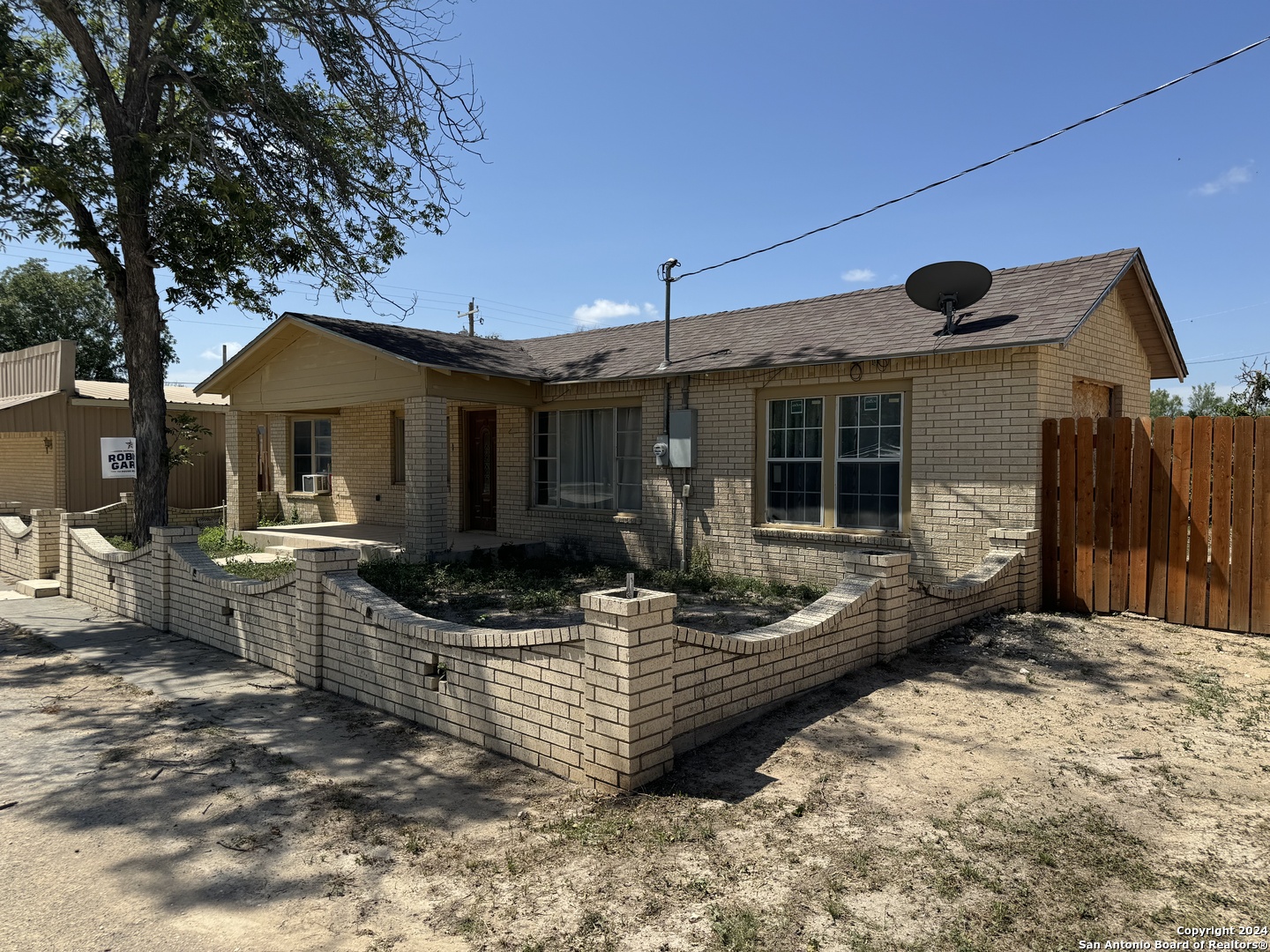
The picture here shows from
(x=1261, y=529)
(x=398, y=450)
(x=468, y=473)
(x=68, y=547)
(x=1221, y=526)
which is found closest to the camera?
(x=1261, y=529)

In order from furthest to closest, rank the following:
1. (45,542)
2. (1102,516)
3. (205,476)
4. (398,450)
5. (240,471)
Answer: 1. (205,476)
2. (398,450)
3. (240,471)
4. (45,542)
5. (1102,516)

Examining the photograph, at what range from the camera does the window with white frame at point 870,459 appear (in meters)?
9.82

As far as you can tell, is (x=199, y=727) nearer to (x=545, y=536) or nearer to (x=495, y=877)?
(x=495, y=877)

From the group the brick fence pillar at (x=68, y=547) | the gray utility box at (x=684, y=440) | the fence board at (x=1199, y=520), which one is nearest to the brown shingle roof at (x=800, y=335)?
the gray utility box at (x=684, y=440)

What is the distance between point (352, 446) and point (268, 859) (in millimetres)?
14140

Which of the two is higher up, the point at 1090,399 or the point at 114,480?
the point at 1090,399

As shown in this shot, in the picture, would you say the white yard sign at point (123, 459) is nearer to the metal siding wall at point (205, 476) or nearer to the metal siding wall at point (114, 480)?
the metal siding wall at point (114, 480)

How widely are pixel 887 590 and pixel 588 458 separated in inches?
289

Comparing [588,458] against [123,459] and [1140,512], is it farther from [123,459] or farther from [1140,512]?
[1140,512]

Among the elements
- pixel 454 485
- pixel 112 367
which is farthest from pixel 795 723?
pixel 112 367

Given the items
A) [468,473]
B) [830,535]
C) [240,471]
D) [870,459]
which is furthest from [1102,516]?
[240,471]

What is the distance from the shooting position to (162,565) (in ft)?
28.3

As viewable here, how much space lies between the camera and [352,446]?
16953 millimetres

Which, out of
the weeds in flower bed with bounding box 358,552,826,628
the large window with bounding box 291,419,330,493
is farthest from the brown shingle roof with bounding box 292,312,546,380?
the large window with bounding box 291,419,330,493
